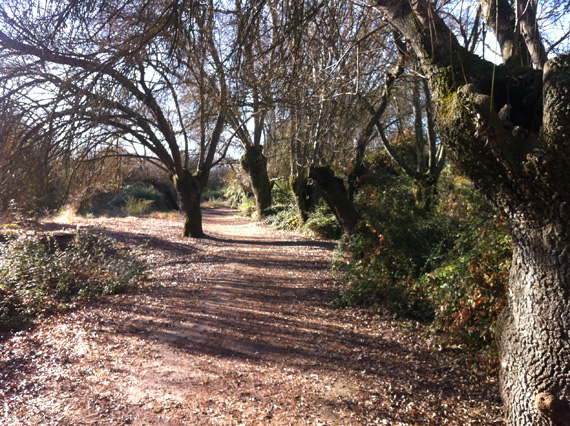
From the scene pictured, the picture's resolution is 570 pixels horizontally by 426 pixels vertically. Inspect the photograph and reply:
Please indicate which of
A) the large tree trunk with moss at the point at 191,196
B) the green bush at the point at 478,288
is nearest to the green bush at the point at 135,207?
the large tree trunk with moss at the point at 191,196

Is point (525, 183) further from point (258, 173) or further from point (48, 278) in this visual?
point (258, 173)

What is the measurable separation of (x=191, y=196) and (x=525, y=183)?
12.7m

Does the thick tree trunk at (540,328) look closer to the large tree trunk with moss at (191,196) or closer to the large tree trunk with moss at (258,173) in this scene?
the large tree trunk with moss at (191,196)

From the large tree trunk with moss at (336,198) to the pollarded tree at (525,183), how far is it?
660 cm

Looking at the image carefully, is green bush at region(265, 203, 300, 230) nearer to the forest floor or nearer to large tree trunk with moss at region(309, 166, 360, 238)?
large tree trunk with moss at region(309, 166, 360, 238)

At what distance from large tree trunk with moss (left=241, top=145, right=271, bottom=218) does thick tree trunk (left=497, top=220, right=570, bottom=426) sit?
53.6ft

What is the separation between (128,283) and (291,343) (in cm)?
396

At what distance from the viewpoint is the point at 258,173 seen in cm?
1922

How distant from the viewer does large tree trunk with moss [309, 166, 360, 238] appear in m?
9.91

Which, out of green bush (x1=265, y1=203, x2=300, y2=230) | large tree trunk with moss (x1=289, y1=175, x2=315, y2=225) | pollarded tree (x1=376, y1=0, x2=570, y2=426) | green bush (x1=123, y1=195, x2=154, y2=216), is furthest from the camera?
green bush (x1=123, y1=195, x2=154, y2=216)

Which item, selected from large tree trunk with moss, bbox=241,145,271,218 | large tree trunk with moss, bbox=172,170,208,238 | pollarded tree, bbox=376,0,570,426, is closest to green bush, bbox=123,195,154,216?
large tree trunk with moss, bbox=241,145,271,218

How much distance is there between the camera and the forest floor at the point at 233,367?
3395 millimetres

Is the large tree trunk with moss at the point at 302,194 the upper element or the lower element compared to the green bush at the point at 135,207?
upper

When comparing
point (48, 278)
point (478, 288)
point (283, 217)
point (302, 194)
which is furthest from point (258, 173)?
point (478, 288)
